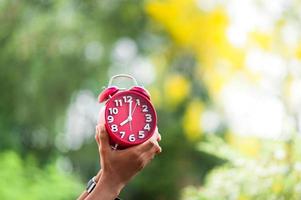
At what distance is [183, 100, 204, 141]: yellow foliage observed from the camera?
43.5ft

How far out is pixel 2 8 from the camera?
11.8m

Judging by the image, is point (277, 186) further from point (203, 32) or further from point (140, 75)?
point (140, 75)

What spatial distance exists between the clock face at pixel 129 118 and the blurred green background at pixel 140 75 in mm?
6640

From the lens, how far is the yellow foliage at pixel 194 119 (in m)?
13.3

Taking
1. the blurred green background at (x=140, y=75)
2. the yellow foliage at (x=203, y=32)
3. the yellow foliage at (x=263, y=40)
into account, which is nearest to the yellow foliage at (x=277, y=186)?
the blurred green background at (x=140, y=75)

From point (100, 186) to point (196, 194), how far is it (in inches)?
119

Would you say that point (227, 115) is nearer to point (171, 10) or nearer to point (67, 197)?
point (171, 10)

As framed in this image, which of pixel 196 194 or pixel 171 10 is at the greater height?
pixel 171 10

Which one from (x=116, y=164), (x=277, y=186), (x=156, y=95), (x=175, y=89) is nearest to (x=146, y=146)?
(x=116, y=164)

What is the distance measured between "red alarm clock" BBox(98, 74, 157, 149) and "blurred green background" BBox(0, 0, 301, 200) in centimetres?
663

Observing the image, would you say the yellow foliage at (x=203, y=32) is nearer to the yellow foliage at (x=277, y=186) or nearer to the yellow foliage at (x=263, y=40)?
the yellow foliage at (x=263, y=40)

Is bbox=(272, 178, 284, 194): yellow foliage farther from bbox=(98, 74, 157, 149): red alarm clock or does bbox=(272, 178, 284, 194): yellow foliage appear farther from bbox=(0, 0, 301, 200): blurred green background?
bbox=(0, 0, 301, 200): blurred green background

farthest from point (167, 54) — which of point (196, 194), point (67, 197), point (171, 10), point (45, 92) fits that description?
point (196, 194)

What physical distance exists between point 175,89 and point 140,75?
0.57m
